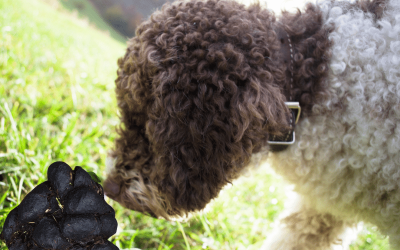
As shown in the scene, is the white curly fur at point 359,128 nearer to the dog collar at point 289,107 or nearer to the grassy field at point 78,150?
the dog collar at point 289,107

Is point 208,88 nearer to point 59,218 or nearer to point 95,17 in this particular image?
point 59,218

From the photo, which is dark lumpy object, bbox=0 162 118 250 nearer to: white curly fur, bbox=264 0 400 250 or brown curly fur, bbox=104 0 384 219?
brown curly fur, bbox=104 0 384 219

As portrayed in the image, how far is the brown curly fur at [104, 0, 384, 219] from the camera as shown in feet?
4.86

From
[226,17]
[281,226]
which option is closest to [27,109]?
[226,17]

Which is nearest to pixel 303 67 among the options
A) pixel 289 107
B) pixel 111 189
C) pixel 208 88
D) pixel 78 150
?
pixel 289 107

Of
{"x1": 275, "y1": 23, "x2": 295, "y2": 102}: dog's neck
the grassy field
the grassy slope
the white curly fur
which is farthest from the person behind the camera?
the grassy slope

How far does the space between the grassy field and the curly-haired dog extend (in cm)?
39

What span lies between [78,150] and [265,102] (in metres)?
1.91

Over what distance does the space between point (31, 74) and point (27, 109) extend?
0.71 meters

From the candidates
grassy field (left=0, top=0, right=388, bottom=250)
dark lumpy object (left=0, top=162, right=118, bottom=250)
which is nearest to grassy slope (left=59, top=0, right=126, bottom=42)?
grassy field (left=0, top=0, right=388, bottom=250)

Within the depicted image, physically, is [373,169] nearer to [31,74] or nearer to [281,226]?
[281,226]

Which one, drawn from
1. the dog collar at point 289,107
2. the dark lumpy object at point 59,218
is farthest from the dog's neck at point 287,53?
the dark lumpy object at point 59,218

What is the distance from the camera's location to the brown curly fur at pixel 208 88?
1481mm

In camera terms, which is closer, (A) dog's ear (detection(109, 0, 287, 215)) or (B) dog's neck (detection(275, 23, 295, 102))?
(A) dog's ear (detection(109, 0, 287, 215))
